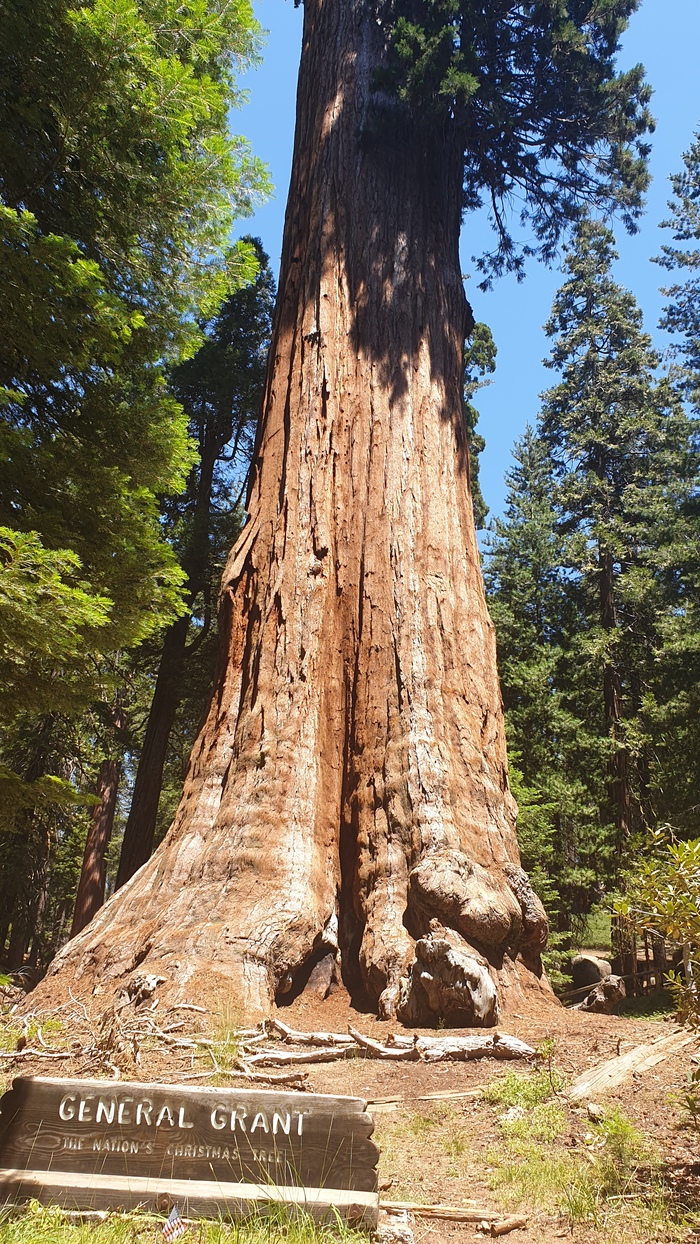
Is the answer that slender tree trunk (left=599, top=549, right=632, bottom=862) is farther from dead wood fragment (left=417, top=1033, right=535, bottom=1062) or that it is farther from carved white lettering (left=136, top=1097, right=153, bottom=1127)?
carved white lettering (left=136, top=1097, right=153, bottom=1127)

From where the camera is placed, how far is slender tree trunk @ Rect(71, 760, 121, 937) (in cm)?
1655

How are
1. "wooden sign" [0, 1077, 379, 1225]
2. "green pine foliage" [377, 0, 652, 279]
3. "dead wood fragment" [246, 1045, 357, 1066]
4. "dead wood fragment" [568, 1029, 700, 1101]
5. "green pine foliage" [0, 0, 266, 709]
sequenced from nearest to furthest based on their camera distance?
"wooden sign" [0, 1077, 379, 1225] → "dead wood fragment" [568, 1029, 700, 1101] → "dead wood fragment" [246, 1045, 357, 1066] → "green pine foliage" [0, 0, 266, 709] → "green pine foliage" [377, 0, 652, 279]

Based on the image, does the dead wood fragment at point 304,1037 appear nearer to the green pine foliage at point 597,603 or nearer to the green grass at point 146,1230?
the green grass at point 146,1230

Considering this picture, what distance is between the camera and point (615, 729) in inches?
631

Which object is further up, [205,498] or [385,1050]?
[205,498]

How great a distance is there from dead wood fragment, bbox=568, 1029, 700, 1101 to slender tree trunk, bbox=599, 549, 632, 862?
1002cm

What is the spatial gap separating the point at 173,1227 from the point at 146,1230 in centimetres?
16

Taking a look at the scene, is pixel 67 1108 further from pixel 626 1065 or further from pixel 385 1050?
pixel 626 1065

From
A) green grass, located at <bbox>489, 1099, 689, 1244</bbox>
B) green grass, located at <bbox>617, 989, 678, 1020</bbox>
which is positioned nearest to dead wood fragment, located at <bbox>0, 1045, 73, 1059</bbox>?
green grass, located at <bbox>489, 1099, 689, 1244</bbox>

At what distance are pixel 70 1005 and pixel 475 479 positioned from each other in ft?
50.0

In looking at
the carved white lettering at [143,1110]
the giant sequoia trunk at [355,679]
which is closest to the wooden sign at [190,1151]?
the carved white lettering at [143,1110]

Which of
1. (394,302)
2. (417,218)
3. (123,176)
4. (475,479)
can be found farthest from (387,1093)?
(475,479)

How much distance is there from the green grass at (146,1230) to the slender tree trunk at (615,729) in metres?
12.7

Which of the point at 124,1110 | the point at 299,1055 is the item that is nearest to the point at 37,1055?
the point at 299,1055
